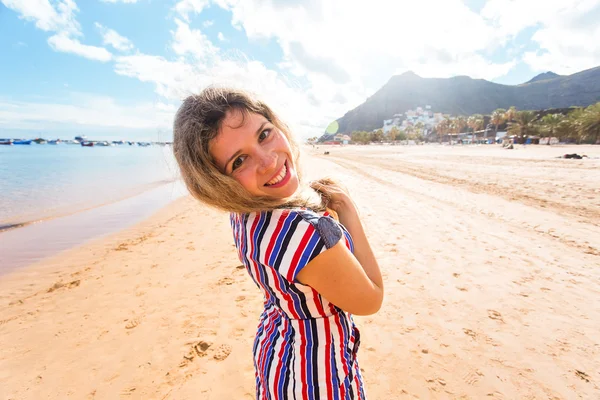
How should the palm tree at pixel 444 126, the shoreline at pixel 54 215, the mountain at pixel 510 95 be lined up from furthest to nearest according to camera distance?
the mountain at pixel 510 95 → the palm tree at pixel 444 126 → the shoreline at pixel 54 215

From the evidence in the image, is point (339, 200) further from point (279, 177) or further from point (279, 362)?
point (279, 362)

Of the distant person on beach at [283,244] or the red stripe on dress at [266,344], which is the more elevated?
the distant person on beach at [283,244]

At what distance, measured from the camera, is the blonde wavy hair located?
1195 mm

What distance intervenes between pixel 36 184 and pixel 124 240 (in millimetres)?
16792

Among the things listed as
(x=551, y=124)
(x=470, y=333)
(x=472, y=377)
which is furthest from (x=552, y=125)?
(x=472, y=377)

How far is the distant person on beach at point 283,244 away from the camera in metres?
0.98

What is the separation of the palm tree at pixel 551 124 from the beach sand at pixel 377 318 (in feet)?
190

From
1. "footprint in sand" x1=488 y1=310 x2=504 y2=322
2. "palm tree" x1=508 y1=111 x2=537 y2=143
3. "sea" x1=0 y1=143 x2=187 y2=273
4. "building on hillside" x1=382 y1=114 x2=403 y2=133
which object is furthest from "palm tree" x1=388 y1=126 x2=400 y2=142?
"footprint in sand" x1=488 y1=310 x2=504 y2=322

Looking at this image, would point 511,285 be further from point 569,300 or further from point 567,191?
point 567,191

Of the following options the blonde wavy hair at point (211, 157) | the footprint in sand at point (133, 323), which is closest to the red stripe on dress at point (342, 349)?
the blonde wavy hair at point (211, 157)

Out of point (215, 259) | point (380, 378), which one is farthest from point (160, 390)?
point (215, 259)

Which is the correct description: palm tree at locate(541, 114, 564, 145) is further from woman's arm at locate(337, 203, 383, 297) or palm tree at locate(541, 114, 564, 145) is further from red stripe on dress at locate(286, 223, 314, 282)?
red stripe on dress at locate(286, 223, 314, 282)

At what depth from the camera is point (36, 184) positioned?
60.4ft

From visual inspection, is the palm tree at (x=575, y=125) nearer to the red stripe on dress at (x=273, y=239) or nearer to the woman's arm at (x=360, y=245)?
the woman's arm at (x=360, y=245)
